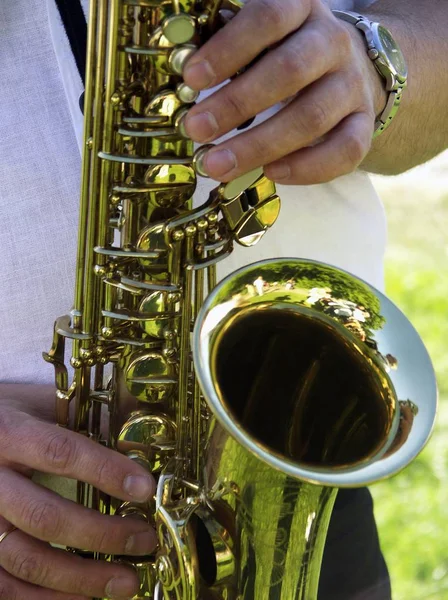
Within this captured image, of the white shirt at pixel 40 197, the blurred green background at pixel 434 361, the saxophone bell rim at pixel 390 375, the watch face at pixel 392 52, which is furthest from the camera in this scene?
the blurred green background at pixel 434 361

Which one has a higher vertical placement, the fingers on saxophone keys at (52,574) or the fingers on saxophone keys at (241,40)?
the fingers on saxophone keys at (241,40)

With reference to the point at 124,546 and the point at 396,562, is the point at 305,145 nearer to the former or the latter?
the point at 124,546

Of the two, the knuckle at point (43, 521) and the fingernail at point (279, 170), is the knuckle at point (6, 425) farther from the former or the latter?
the fingernail at point (279, 170)

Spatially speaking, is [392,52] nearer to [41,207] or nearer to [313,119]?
[313,119]

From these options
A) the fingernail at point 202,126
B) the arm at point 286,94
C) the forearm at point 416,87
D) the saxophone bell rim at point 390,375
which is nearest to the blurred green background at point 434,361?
the forearm at point 416,87

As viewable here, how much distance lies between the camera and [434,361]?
3062mm

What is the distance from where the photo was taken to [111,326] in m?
0.98

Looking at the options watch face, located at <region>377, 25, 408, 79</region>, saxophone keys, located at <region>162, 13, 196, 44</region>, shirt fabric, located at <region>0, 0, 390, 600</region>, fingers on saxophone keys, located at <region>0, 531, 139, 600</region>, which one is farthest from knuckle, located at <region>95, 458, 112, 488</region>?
watch face, located at <region>377, 25, 408, 79</region>

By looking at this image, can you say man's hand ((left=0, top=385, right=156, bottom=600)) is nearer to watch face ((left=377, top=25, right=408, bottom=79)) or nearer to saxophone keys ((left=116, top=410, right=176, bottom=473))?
saxophone keys ((left=116, top=410, right=176, bottom=473))

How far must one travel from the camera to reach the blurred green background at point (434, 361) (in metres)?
2.32

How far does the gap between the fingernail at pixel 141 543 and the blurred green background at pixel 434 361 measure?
87cm

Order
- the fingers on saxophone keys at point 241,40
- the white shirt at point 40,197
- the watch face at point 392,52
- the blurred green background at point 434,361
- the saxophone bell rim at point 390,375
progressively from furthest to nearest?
the blurred green background at point 434,361 < the white shirt at point 40,197 < the watch face at point 392,52 < the saxophone bell rim at point 390,375 < the fingers on saxophone keys at point 241,40

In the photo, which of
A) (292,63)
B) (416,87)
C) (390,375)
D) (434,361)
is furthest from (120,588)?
(434,361)

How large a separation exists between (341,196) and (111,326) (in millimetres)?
389
